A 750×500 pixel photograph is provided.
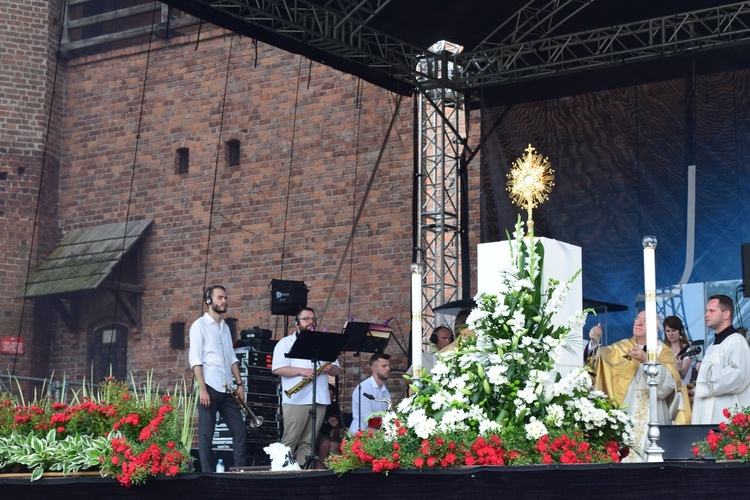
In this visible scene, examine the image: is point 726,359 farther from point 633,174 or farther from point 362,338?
point 633,174

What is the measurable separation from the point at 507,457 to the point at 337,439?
22.0ft

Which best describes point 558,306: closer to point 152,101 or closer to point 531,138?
point 531,138

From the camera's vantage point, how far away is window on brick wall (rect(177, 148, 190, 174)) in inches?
654

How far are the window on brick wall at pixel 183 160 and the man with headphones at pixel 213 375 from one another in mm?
8506

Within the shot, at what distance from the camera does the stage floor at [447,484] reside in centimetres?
366

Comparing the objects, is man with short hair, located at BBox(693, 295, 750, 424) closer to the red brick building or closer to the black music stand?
the black music stand

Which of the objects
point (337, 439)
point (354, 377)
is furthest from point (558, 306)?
point (354, 377)

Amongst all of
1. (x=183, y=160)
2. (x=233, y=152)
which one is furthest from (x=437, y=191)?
(x=183, y=160)

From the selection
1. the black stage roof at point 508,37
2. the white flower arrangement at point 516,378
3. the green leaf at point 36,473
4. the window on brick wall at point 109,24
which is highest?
the window on brick wall at point 109,24

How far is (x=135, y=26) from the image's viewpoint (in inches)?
681

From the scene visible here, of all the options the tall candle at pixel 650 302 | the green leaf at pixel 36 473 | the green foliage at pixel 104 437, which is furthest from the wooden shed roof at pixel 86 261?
the tall candle at pixel 650 302

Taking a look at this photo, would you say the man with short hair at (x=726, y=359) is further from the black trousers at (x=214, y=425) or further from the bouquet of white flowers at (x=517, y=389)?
the black trousers at (x=214, y=425)

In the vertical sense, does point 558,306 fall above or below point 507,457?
above

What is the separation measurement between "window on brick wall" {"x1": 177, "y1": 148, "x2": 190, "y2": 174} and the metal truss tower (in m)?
5.49
